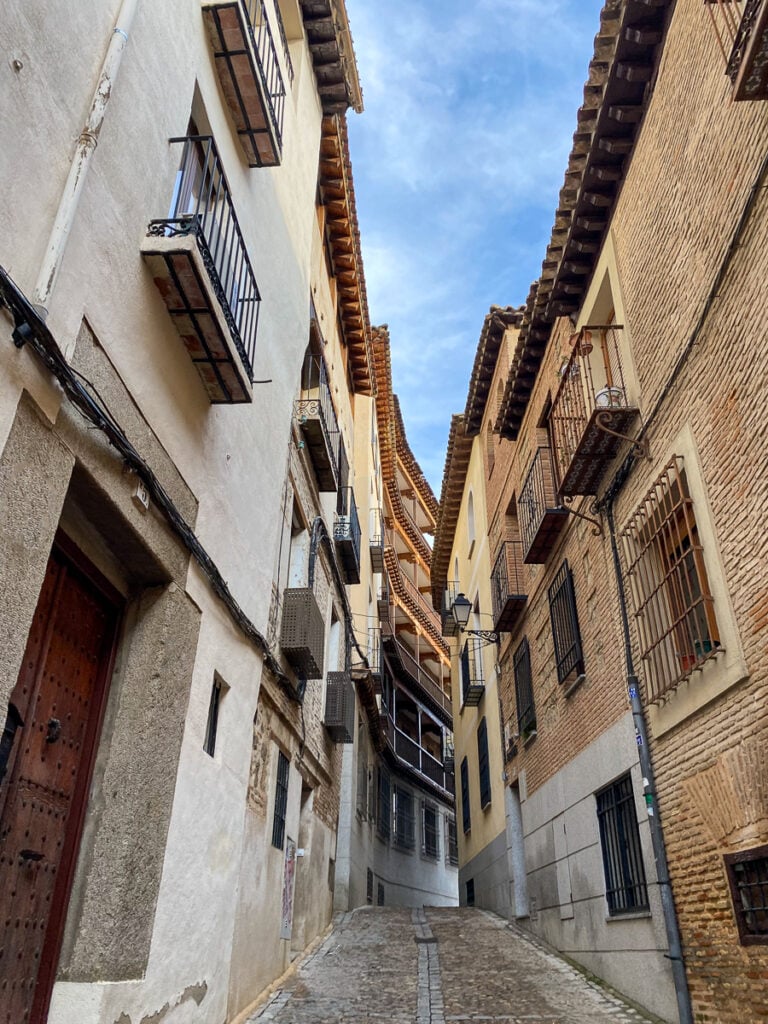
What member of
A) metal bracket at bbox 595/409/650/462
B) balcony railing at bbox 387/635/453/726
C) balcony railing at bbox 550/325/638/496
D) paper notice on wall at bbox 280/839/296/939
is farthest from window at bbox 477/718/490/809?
metal bracket at bbox 595/409/650/462

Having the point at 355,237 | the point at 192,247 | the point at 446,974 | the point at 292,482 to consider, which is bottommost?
the point at 446,974

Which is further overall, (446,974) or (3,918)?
(446,974)

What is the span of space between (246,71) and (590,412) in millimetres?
4535

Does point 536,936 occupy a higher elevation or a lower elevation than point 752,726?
lower

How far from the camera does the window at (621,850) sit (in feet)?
23.9

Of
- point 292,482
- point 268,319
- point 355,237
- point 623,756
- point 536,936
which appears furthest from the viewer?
point 355,237

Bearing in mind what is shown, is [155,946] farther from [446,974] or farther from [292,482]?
[292,482]

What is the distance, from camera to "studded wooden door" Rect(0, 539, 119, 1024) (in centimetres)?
412

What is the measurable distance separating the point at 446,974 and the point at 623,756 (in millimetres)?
3182

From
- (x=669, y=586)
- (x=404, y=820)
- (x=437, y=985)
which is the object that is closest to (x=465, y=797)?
(x=404, y=820)

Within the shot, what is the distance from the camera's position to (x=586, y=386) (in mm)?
8891

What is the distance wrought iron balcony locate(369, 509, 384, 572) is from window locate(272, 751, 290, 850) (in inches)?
467

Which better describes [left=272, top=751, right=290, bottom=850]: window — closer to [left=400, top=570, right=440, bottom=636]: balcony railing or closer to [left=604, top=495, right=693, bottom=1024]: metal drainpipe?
[left=604, top=495, right=693, bottom=1024]: metal drainpipe

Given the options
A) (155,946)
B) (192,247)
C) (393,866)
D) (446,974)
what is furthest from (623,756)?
(393,866)
